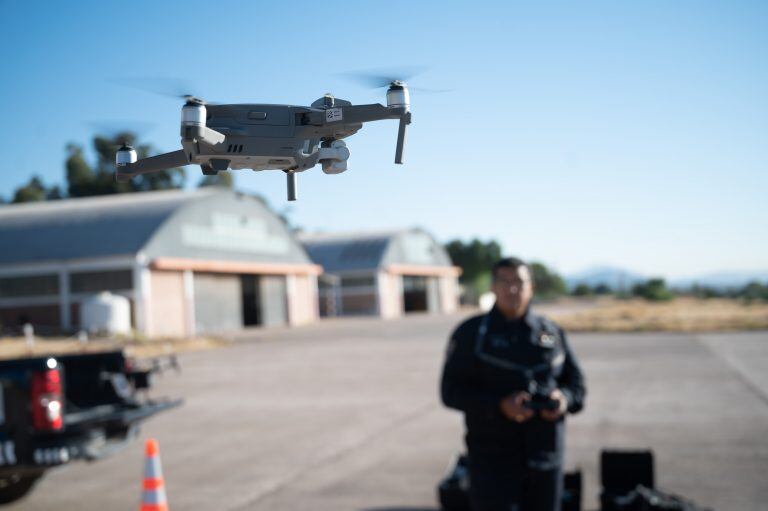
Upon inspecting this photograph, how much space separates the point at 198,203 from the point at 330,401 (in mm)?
25548

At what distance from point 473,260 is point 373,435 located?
76194mm

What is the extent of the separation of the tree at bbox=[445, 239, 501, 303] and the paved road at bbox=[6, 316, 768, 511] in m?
65.0

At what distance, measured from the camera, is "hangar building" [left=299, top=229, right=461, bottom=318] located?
60.0 m

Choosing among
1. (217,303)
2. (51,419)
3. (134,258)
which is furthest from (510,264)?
(217,303)

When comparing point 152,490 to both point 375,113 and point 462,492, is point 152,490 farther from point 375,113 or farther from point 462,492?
point 375,113

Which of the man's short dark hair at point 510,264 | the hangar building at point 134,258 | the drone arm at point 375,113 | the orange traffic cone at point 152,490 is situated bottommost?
the orange traffic cone at point 152,490

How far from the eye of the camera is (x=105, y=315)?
110 feet

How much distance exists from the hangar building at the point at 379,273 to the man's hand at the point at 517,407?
54583 mm

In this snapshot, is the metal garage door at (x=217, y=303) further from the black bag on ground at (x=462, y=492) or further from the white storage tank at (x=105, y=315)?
the black bag on ground at (x=462, y=492)

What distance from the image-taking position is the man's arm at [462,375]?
4496mm

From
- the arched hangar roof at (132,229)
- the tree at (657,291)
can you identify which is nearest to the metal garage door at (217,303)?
the arched hangar roof at (132,229)

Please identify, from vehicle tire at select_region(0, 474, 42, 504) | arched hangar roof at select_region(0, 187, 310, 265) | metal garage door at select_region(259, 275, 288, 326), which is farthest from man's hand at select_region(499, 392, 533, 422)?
metal garage door at select_region(259, 275, 288, 326)

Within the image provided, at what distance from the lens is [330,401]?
49.0ft

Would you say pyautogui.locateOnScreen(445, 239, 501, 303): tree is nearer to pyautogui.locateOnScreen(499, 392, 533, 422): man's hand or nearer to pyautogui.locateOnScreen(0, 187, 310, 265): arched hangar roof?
pyautogui.locateOnScreen(0, 187, 310, 265): arched hangar roof
